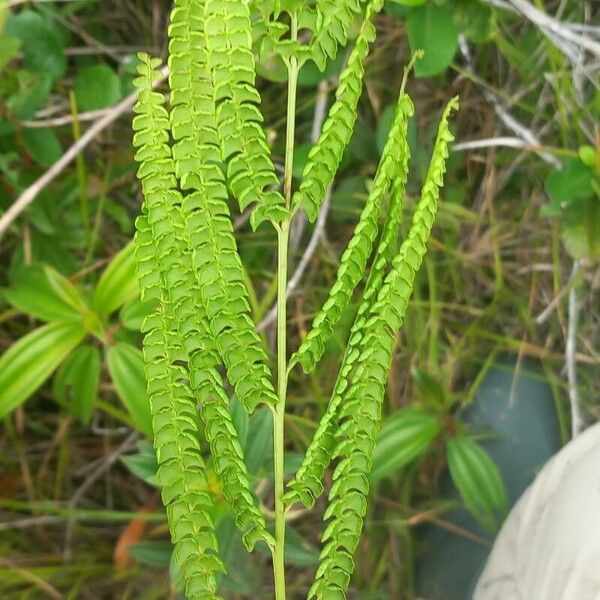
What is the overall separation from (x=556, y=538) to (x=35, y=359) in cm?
38

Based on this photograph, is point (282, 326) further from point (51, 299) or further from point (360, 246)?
point (51, 299)

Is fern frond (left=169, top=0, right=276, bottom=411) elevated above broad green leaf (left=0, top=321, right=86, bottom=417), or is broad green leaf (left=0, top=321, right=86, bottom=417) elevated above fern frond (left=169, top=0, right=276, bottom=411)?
fern frond (left=169, top=0, right=276, bottom=411)

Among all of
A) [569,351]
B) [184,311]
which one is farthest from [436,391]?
[184,311]

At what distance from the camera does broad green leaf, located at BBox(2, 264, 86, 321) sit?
57cm

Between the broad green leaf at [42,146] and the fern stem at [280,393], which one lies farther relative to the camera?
the broad green leaf at [42,146]

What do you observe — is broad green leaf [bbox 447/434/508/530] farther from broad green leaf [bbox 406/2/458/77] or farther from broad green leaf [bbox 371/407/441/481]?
broad green leaf [bbox 406/2/458/77]

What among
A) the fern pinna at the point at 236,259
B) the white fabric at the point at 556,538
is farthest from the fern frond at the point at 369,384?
the white fabric at the point at 556,538

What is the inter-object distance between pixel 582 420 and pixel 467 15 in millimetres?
366

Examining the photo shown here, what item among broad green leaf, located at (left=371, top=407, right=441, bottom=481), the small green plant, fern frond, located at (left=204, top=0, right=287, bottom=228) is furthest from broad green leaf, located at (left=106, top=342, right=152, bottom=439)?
fern frond, located at (left=204, top=0, right=287, bottom=228)

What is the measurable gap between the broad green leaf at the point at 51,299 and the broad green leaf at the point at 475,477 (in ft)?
1.07

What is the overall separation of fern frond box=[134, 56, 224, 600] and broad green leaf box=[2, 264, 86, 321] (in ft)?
0.89

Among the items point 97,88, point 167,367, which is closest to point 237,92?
point 167,367

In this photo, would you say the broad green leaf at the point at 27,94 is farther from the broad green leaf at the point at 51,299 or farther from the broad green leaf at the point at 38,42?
the broad green leaf at the point at 51,299

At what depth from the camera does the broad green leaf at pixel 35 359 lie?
565 mm
